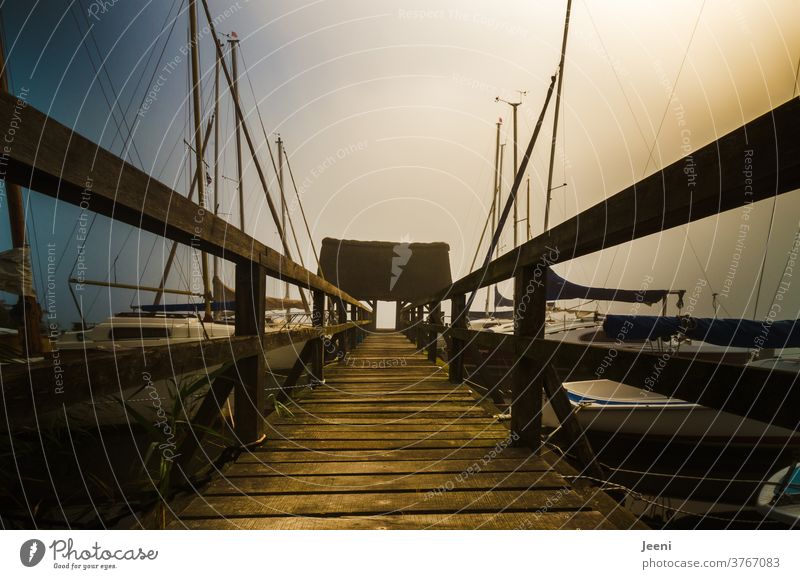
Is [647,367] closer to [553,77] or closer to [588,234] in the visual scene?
[588,234]

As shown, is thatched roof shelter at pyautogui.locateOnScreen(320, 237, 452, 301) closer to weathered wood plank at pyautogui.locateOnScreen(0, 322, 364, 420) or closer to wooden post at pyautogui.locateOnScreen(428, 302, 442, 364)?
wooden post at pyautogui.locateOnScreen(428, 302, 442, 364)

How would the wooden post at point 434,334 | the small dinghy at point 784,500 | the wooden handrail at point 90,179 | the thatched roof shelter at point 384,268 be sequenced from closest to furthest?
the wooden handrail at point 90,179 → the small dinghy at point 784,500 → the wooden post at point 434,334 → the thatched roof shelter at point 384,268

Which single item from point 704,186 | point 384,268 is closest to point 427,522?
point 704,186

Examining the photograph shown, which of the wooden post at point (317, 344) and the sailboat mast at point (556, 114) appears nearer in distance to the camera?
the wooden post at point (317, 344)

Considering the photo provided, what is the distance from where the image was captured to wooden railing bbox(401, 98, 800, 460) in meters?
0.90

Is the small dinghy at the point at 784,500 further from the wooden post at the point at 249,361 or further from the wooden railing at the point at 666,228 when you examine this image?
the wooden post at the point at 249,361

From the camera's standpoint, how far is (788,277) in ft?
5.62

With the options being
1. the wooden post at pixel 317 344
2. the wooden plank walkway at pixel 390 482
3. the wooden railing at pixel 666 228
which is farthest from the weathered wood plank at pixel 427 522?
the wooden post at pixel 317 344

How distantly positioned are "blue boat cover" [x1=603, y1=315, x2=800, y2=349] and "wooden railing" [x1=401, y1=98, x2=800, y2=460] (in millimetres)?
4076

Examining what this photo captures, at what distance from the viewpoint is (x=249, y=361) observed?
2301 millimetres

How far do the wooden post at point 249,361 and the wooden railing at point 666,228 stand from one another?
1.40 m

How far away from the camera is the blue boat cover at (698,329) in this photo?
5887 millimetres

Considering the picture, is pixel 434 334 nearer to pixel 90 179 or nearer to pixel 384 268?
pixel 90 179

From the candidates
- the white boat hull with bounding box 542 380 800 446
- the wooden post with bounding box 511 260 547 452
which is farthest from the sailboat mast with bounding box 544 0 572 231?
the wooden post with bounding box 511 260 547 452
